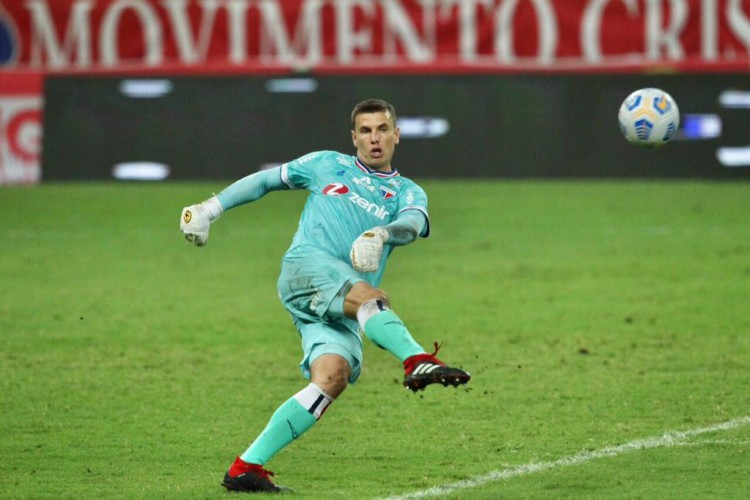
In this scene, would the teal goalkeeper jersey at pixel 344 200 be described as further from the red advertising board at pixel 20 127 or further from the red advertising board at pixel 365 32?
the red advertising board at pixel 365 32

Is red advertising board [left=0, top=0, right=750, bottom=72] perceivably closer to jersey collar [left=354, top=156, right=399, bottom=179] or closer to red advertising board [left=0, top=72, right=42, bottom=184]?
red advertising board [left=0, top=72, right=42, bottom=184]

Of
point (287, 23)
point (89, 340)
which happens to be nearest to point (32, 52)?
point (287, 23)

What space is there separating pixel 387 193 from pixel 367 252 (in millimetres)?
830

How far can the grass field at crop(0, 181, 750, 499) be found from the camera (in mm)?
7293

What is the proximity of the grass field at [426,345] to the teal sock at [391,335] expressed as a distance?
74 centimetres

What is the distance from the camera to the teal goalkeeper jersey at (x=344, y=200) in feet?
23.5

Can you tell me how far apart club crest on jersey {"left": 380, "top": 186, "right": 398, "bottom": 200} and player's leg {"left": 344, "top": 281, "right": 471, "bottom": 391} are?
624 millimetres

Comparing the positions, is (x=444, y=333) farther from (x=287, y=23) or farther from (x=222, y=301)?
(x=287, y=23)

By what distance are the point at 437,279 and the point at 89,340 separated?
4350 millimetres

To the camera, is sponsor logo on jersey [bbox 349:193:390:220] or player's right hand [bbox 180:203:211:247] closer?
player's right hand [bbox 180:203:211:247]

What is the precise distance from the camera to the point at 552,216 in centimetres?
1892

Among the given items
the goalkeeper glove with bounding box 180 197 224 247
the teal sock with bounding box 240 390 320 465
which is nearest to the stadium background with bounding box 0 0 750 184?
the goalkeeper glove with bounding box 180 197 224 247

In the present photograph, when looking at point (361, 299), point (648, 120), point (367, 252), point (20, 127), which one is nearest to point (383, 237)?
point (367, 252)

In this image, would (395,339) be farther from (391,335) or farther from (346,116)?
(346,116)
